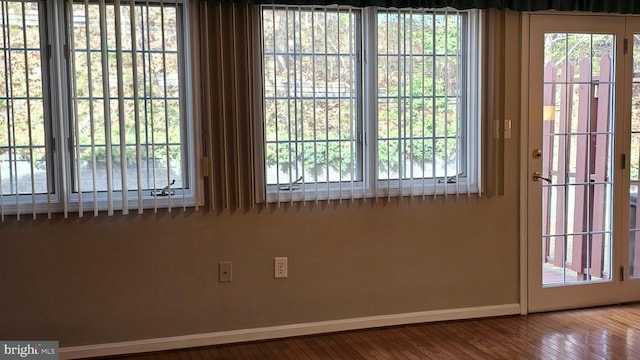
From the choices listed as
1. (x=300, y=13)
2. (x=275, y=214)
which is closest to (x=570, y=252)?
(x=275, y=214)

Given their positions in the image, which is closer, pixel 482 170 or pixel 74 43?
pixel 74 43

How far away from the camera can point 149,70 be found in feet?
11.0

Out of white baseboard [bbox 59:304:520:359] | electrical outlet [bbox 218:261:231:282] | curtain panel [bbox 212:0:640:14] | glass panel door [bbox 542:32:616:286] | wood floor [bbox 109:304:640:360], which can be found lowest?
wood floor [bbox 109:304:640:360]

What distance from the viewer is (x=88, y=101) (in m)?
3.31

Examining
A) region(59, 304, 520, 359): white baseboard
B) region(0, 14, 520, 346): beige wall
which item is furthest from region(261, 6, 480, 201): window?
region(59, 304, 520, 359): white baseboard

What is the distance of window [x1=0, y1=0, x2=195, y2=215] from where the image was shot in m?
3.25

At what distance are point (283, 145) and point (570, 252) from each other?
1.99 m

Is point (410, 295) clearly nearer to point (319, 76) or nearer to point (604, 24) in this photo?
point (319, 76)

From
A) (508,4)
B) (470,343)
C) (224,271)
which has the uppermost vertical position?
(508,4)

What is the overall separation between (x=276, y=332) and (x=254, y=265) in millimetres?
409

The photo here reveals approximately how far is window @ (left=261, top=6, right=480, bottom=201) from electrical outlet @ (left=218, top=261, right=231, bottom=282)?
1.46ft

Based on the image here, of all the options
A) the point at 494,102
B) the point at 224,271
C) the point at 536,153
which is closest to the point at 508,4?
the point at 494,102

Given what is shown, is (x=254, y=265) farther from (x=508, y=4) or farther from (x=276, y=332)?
(x=508, y=4)

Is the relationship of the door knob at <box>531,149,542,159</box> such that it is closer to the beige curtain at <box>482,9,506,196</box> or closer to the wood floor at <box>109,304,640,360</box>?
the beige curtain at <box>482,9,506,196</box>
